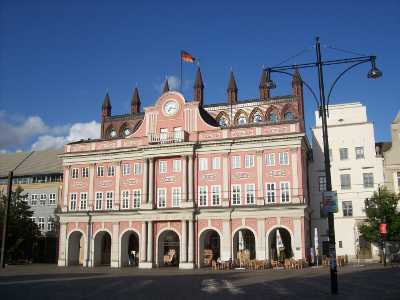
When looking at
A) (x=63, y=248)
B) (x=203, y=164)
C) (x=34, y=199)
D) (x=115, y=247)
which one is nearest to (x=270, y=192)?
(x=203, y=164)

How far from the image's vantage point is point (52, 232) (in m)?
65.9

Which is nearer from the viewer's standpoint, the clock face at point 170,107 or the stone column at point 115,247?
the stone column at point 115,247

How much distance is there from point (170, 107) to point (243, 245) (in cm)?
1770

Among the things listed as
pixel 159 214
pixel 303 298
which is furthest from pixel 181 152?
pixel 303 298

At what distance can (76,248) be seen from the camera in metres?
56.8

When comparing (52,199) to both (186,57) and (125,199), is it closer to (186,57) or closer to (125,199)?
(125,199)

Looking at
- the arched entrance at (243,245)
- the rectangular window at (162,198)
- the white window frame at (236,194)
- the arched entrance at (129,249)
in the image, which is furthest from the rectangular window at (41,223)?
the white window frame at (236,194)

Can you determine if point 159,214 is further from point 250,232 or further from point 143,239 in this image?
point 250,232

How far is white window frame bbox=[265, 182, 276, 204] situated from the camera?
48.0 m

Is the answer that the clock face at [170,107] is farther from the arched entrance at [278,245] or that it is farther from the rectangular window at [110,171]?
the arched entrance at [278,245]

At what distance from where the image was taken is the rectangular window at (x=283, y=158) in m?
48.4

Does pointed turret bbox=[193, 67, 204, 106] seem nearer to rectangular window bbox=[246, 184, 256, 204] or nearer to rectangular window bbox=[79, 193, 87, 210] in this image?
rectangular window bbox=[79, 193, 87, 210]

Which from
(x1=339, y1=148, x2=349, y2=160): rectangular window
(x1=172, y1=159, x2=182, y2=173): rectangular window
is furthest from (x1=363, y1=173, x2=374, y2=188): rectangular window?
(x1=172, y1=159, x2=182, y2=173): rectangular window

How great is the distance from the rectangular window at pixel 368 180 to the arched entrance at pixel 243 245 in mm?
14396
